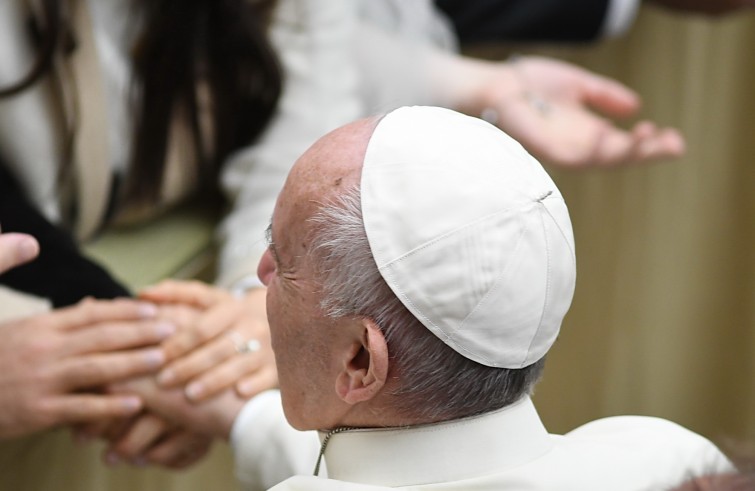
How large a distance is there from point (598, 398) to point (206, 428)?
1162 millimetres

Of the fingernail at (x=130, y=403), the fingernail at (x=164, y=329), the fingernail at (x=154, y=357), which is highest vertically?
the fingernail at (x=164, y=329)

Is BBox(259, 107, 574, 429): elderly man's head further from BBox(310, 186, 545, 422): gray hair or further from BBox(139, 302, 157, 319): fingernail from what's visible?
BBox(139, 302, 157, 319): fingernail

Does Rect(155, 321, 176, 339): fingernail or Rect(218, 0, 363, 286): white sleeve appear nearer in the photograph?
Rect(155, 321, 176, 339): fingernail

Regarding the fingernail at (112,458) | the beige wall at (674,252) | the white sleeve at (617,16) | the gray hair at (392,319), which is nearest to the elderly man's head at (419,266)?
the gray hair at (392,319)

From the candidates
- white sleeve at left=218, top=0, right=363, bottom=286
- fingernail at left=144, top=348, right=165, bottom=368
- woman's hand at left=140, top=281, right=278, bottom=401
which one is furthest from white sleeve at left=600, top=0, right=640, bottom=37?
fingernail at left=144, top=348, right=165, bottom=368

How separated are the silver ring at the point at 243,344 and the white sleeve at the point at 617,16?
0.94 m

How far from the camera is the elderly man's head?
495 millimetres

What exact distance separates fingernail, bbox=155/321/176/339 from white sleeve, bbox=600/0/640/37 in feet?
3.25

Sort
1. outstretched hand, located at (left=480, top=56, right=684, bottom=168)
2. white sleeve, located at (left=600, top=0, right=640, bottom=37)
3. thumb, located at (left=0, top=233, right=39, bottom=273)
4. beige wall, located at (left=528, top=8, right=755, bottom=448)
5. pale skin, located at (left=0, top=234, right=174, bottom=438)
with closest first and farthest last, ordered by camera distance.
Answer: thumb, located at (left=0, top=233, right=39, bottom=273)
pale skin, located at (left=0, top=234, right=174, bottom=438)
outstretched hand, located at (left=480, top=56, right=684, bottom=168)
white sleeve, located at (left=600, top=0, right=640, bottom=37)
beige wall, located at (left=528, top=8, right=755, bottom=448)

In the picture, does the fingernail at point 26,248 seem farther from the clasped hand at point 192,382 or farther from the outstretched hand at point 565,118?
the outstretched hand at point 565,118

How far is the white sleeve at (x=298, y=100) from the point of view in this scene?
107 centimetres

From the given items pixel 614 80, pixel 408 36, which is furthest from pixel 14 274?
pixel 614 80

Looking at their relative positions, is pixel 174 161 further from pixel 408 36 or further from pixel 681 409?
pixel 681 409

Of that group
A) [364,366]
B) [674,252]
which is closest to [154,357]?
[364,366]
